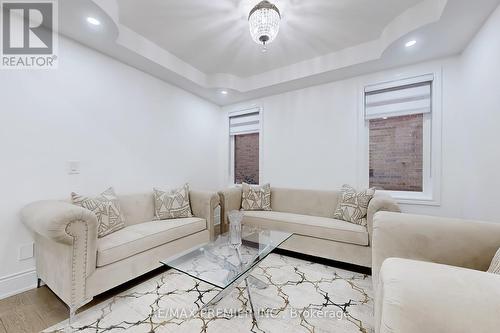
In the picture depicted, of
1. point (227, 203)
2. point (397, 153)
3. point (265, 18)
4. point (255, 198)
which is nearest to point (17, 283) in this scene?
point (227, 203)

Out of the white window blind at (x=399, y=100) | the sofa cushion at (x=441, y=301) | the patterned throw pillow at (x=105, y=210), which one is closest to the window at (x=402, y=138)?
the white window blind at (x=399, y=100)

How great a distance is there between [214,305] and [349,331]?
1.00 meters

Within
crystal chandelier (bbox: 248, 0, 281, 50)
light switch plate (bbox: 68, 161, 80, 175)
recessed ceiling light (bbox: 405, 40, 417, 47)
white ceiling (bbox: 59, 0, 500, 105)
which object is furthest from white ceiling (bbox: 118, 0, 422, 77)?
light switch plate (bbox: 68, 161, 80, 175)

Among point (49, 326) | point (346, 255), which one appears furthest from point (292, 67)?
point (49, 326)

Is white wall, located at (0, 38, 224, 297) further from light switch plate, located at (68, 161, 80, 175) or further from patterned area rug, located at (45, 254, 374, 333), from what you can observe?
patterned area rug, located at (45, 254, 374, 333)

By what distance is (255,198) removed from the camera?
3.28 metres

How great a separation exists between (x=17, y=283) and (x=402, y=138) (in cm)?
440

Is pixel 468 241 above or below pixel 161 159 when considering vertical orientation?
below

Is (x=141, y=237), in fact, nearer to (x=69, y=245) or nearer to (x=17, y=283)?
(x=69, y=245)

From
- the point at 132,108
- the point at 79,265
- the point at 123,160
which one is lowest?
the point at 79,265

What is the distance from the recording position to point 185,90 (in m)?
3.58

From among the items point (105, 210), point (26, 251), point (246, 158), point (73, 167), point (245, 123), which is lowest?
point (26, 251)

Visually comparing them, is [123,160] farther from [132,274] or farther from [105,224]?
[132,274]

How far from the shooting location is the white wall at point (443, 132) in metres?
1.93
